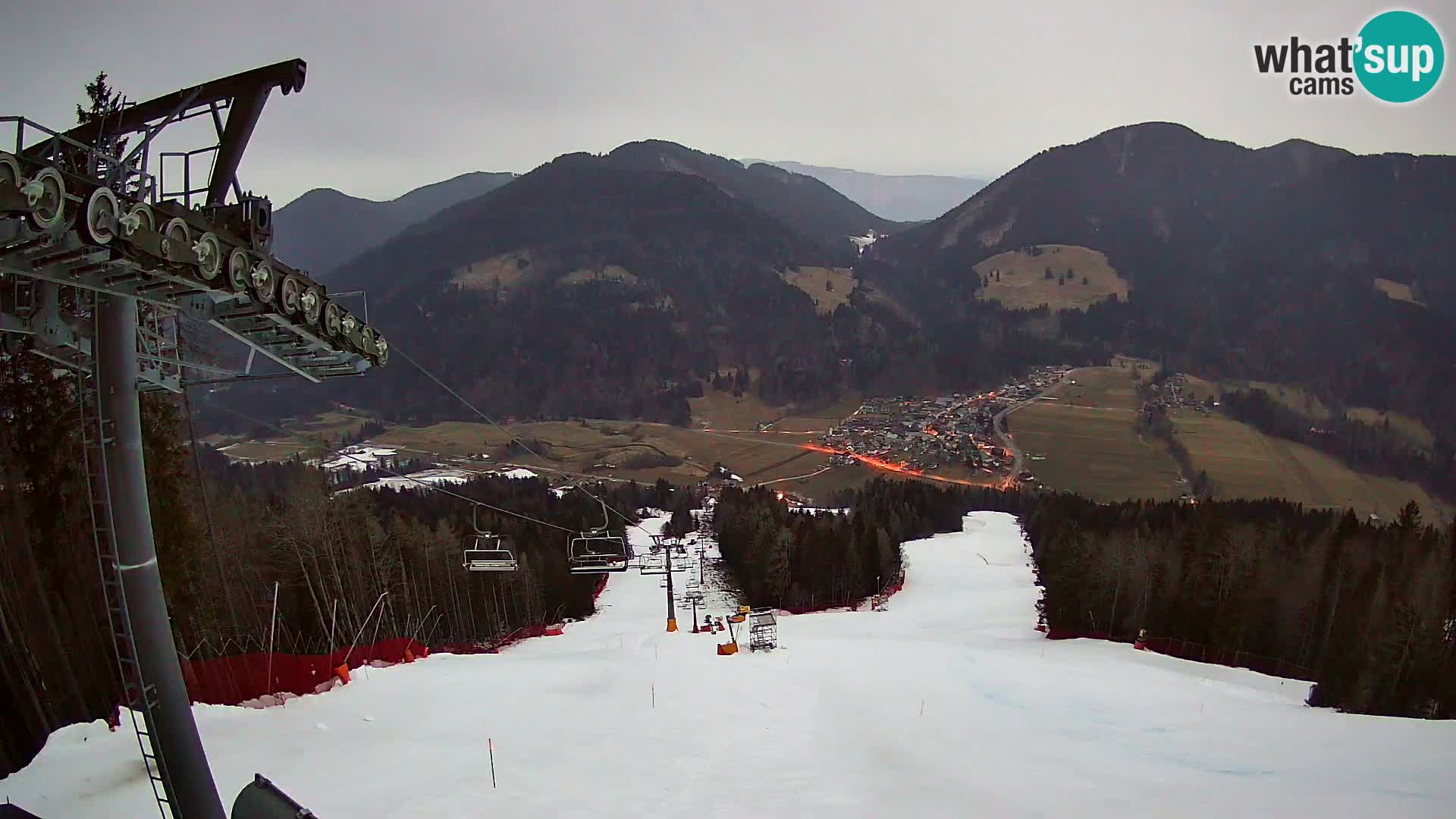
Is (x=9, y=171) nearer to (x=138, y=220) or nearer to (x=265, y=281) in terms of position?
(x=138, y=220)

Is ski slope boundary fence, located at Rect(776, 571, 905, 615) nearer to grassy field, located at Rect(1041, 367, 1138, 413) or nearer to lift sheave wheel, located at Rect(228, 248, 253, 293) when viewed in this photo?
lift sheave wheel, located at Rect(228, 248, 253, 293)

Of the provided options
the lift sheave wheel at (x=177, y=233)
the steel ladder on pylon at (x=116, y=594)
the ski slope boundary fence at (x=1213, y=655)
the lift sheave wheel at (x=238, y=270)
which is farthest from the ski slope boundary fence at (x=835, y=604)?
the lift sheave wheel at (x=177, y=233)

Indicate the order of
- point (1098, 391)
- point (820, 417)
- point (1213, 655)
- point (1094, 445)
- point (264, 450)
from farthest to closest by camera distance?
point (820, 417) → point (1098, 391) → point (1094, 445) → point (264, 450) → point (1213, 655)

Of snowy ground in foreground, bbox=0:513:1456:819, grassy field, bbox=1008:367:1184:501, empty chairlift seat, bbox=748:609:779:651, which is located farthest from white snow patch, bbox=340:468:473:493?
grassy field, bbox=1008:367:1184:501

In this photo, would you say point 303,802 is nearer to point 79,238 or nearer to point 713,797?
point 713,797

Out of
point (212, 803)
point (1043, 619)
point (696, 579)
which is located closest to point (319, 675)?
point (212, 803)

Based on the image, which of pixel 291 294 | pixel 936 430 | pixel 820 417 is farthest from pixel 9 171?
pixel 820 417

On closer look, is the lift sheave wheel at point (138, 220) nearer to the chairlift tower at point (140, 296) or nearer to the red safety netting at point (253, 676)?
the chairlift tower at point (140, 296)
